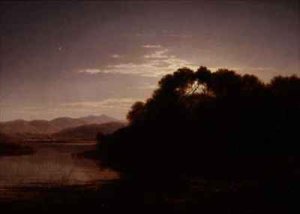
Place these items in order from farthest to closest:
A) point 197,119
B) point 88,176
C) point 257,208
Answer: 1. point 197,119
2. point 88,176
3. point 257,208

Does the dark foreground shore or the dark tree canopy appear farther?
the dark tree canopy

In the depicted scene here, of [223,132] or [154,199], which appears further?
[223,132]

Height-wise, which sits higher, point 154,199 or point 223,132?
point 223,132

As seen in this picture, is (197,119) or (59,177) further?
(197,119)

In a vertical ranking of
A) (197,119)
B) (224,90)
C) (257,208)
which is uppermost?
(224,90)

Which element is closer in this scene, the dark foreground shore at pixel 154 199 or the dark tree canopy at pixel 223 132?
the dark foreground shore at pixel 154 199

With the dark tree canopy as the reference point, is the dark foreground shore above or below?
below

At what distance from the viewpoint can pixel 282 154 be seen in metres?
41.9

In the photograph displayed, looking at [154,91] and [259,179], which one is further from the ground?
[154,91]

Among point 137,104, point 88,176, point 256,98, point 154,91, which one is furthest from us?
point 137,104

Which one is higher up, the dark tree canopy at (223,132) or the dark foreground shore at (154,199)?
the dark tree canopy at (223,132)

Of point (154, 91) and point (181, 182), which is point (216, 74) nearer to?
point (154, 91)

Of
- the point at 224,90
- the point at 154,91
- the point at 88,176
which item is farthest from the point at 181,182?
the point at 154,91

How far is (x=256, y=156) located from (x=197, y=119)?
9343 mm
